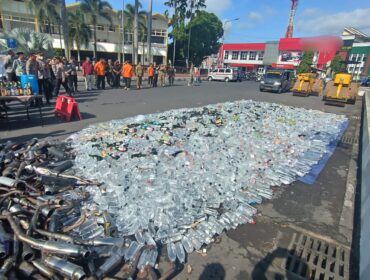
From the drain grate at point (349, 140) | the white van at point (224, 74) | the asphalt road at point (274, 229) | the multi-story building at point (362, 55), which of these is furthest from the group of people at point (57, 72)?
the multi-story building at point (362, 55)

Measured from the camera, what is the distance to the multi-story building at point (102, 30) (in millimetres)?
34250

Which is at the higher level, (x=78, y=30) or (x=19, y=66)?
(x=78, y=30)

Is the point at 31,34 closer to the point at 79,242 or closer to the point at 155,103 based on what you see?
the point at 155,103

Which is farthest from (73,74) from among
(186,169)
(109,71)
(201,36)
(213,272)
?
(201,36)

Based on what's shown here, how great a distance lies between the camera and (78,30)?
3706cm

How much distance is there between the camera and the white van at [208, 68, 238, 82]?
3209cm

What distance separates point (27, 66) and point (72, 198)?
23.7ft

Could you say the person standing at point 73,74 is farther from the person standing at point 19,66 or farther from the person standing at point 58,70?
the person standing at point 19,66

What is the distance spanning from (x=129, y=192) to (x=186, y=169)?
125cm

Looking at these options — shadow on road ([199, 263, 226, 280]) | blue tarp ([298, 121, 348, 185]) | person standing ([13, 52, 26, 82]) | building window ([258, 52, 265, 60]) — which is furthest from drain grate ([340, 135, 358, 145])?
building window ([258, 52, 265, 60])

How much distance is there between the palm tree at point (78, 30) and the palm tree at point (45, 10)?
2.52m

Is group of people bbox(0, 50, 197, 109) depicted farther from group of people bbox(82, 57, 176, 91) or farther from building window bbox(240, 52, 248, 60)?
building window bbox(240, 52, 248, 60)

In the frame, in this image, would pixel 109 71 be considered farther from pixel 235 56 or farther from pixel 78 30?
pixel 235 56

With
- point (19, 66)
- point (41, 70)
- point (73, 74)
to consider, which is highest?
point (19, 66)
